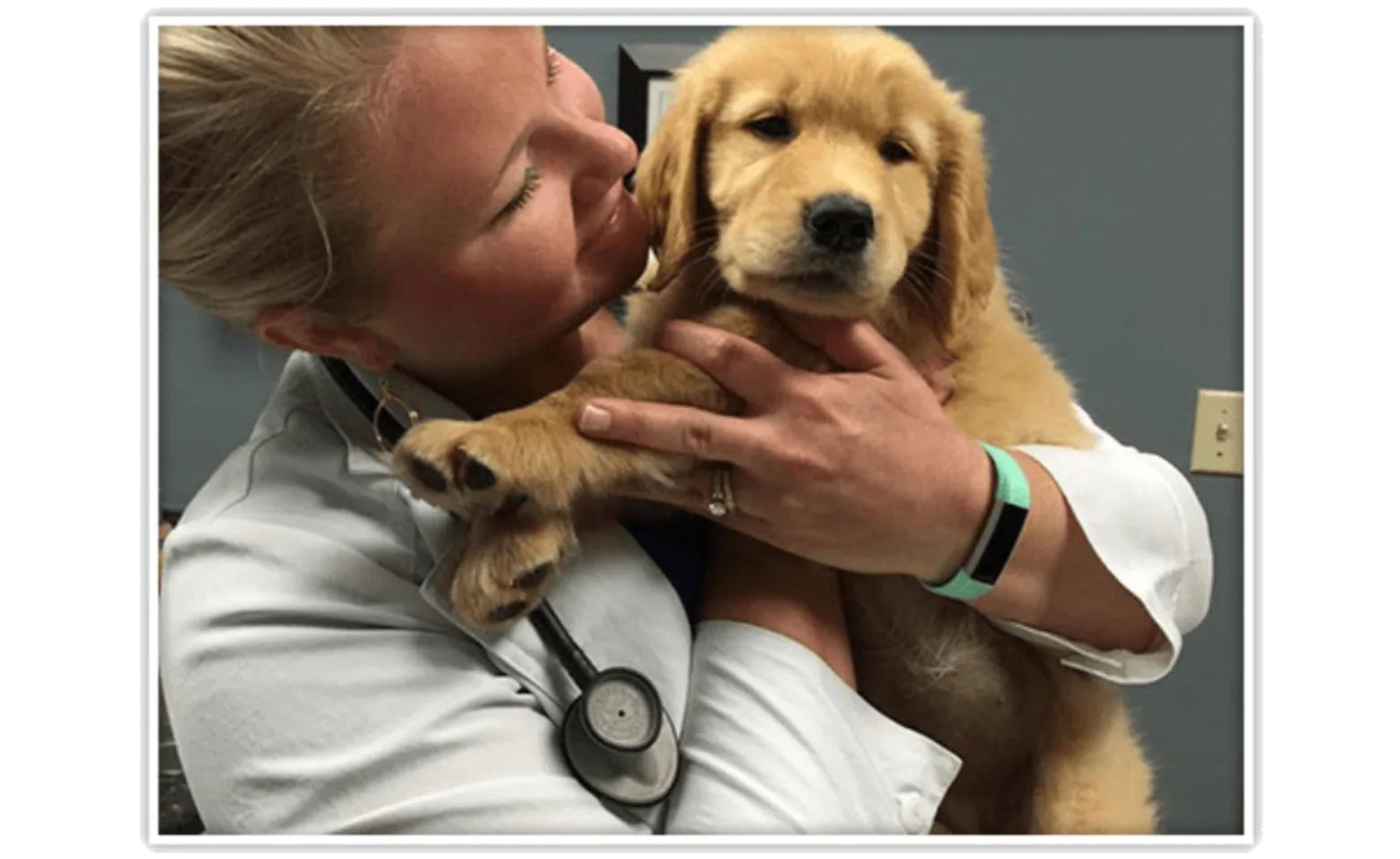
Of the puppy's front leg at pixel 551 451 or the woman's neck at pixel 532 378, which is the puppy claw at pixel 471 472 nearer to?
the puppy's front leg at pixel 551 451

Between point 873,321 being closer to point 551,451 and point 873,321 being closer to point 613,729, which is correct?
point 551,451

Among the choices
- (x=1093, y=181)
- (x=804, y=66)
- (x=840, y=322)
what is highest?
(x=804, y=66)

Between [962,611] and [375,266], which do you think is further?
[962,611]

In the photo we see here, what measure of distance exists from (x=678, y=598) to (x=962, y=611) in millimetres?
375

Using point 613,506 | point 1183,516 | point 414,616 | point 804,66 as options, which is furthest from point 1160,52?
point 414,616

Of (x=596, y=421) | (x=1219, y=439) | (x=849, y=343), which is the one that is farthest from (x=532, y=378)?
(x=1219, y=439)

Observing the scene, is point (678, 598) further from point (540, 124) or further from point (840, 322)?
point (540, 124)

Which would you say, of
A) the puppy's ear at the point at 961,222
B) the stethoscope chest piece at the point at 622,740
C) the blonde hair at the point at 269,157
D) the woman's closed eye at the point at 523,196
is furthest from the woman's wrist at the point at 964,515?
the blonde hair at the point at 269,157

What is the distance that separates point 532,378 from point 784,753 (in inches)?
21.1

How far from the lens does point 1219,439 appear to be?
145cm

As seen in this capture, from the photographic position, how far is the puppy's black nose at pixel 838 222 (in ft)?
4.24

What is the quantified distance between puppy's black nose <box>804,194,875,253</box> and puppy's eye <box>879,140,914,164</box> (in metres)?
0.14

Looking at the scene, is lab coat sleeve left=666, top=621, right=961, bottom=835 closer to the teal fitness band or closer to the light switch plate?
the teal fitness band

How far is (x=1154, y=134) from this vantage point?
1404 mm
